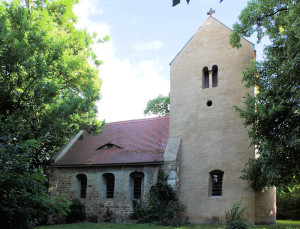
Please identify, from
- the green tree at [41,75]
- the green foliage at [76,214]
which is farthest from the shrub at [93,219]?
the green tree at [41,75]

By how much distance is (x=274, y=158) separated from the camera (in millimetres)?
11859

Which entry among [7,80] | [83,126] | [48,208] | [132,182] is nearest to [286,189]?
[132,182]

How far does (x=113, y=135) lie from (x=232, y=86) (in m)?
8.90

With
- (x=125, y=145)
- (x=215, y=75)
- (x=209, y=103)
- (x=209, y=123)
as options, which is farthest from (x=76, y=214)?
(x=215, y=75)

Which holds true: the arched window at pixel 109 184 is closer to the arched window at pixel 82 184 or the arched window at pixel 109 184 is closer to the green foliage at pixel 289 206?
the arched window at pixel 82 184

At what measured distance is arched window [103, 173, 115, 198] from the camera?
697 inches

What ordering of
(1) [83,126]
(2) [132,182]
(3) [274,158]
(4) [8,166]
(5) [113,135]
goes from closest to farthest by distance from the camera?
(4) [8,166] < (3) [274,158] < (1) [83,126] < (2) [132,182] < (5) [113,135]

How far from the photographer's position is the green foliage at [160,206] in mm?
14409

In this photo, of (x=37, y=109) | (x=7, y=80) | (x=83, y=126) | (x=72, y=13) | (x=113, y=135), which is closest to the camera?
(x=7, y=80)

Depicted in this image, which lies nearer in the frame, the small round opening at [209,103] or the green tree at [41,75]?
the green tree at [41,75]

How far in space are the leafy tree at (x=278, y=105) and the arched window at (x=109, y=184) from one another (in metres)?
8.24

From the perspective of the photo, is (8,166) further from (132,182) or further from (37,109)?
(132,182)

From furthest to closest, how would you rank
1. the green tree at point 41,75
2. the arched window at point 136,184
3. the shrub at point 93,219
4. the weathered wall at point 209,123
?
the arched window at point 136,184, the shrub at point 93,219, the weathered wall at point 209,123, the green tree at point 41,75

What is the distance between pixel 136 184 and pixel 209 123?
5605mm
